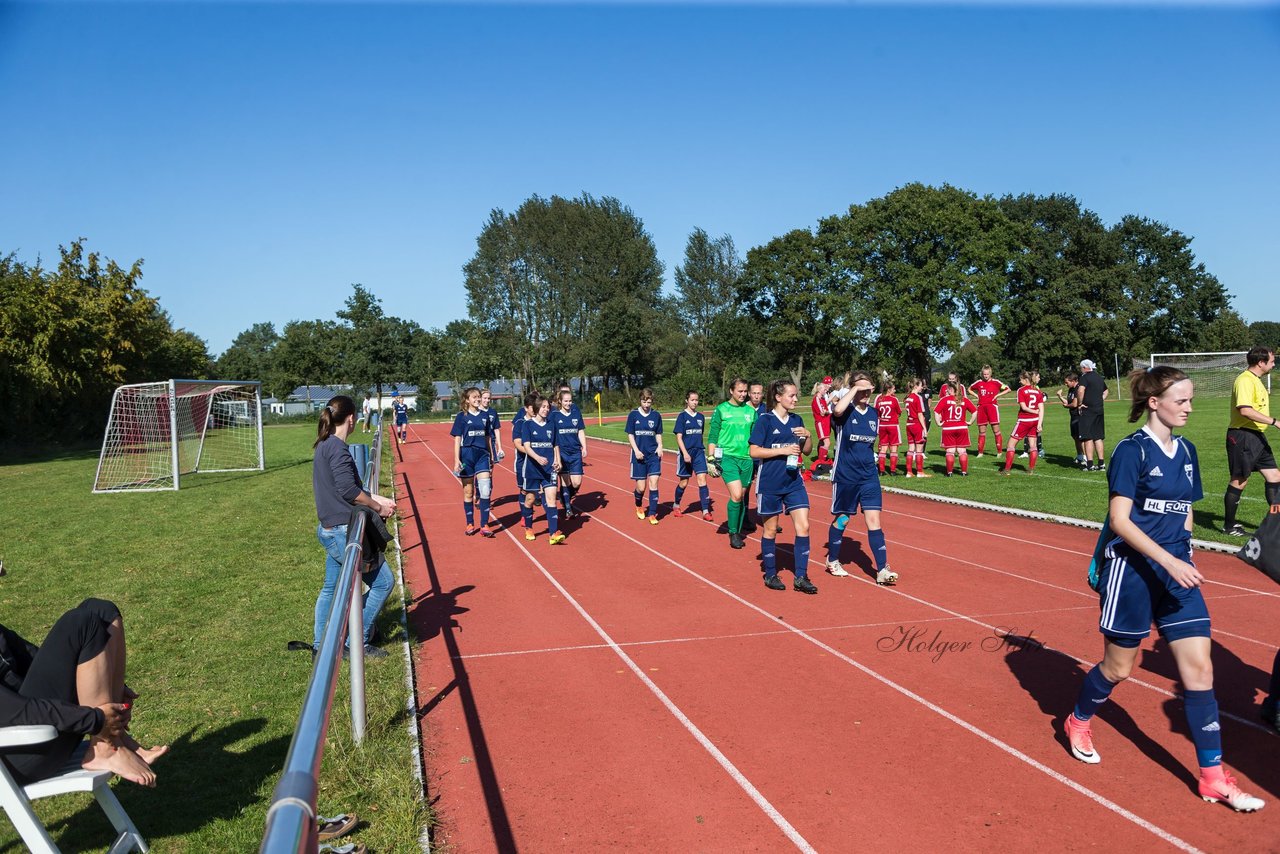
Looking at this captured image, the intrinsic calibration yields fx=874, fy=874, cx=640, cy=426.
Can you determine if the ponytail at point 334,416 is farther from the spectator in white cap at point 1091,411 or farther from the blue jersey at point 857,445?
the spectator in white cap at point 1091,411

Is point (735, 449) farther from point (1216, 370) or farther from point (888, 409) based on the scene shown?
point (1216, 370)

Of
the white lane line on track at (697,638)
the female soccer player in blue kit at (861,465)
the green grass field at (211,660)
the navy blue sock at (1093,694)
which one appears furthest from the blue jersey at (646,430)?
the navy blue sock at (1093,694)

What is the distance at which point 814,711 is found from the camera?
550 centimetres

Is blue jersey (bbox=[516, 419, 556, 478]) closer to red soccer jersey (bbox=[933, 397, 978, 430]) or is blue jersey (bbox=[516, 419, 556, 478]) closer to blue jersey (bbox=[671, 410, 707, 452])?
blue jersey (bbox=[671, 410, 707, 452])

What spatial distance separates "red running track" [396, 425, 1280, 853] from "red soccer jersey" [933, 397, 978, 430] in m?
6.16

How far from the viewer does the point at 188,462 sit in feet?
87.4

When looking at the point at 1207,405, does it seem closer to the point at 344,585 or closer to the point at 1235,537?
the point at 1235,537

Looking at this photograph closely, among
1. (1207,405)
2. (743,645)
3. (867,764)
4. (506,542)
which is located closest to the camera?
(867,764)

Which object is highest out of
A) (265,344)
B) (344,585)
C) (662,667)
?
(265,344)

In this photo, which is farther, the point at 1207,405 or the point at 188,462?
the point at 1207,405

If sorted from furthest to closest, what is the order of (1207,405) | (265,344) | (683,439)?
1. (265,344)
2. (1207,405)
3. (683,439)

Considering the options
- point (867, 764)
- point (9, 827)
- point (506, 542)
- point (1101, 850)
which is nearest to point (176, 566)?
point (506, 542)

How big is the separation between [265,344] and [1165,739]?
175 meters

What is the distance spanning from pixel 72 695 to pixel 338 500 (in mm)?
2824
